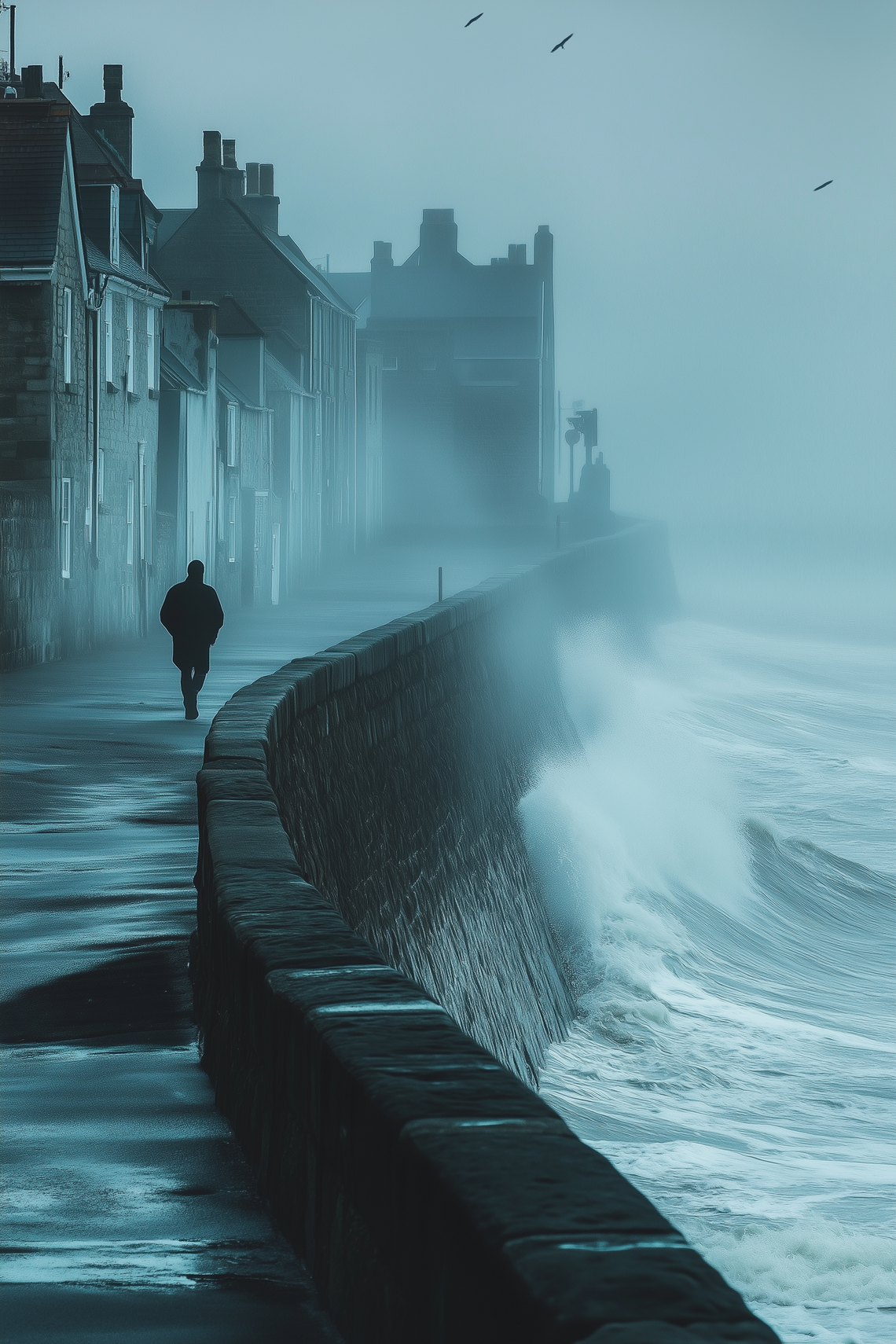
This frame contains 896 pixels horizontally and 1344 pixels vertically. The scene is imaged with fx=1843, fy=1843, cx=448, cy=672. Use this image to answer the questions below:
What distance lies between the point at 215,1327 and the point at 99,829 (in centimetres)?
622

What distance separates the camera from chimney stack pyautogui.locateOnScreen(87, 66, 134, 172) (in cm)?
3328

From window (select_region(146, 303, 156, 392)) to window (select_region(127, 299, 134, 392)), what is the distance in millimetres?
941

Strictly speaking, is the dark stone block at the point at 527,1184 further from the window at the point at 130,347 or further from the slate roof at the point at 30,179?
the window at the point at 130,347

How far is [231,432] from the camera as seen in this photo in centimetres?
3550

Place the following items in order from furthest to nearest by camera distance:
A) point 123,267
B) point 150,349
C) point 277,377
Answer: point 277,377, point 150,349, point 123,267

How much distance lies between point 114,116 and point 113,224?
24.6ft

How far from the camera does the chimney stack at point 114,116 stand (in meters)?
33.3

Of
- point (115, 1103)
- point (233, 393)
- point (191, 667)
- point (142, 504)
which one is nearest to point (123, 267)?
point (142, 504)

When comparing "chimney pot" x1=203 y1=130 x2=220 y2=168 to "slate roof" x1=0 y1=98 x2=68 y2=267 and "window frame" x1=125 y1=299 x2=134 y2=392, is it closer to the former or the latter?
"window frame" x1=125 y1=299 x2=134 y2=392

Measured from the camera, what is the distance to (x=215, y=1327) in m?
3.08

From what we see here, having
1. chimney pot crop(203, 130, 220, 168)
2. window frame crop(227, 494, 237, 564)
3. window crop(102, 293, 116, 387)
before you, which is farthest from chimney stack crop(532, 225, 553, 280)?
window crop(102, 293, 116, 387)

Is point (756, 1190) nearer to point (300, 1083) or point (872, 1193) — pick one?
point (872, 1193)

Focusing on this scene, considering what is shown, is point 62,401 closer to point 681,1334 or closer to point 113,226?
point 113,226

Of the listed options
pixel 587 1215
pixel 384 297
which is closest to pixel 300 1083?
pixel 587 1215
